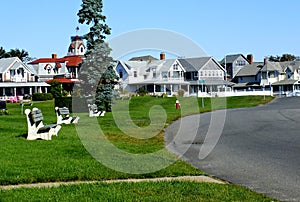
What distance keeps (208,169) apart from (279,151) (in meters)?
A: 3.81

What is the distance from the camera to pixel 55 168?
432 inches

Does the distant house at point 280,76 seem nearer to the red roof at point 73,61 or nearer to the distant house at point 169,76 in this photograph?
the distant house at point 169,76

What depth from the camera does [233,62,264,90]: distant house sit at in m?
115

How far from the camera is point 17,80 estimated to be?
8344cm

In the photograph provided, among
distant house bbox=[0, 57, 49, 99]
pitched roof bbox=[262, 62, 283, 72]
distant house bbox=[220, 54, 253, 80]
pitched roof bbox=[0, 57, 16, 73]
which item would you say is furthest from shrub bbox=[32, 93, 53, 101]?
distant house bbox=[220, 54, 253, 80]

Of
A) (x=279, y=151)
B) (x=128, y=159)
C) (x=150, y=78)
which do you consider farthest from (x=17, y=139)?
(x=150, y=78)

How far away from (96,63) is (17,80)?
4343 cm

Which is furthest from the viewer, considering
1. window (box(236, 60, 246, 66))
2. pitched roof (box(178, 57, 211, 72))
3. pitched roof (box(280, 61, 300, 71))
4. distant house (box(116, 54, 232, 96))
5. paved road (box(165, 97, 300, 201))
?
window (box(236, 60, 246, 66))

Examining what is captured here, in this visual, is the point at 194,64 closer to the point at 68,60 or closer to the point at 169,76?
the point at 169,76

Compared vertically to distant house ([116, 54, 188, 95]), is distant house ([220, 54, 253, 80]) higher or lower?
higher

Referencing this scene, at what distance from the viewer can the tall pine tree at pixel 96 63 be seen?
1674 inches

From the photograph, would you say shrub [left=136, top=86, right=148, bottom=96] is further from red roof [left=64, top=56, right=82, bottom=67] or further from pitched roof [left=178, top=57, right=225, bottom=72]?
pitched roof [left=178, top=57, right=225, bottom=72]

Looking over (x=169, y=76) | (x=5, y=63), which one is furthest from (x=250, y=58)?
(x=5, y=63)

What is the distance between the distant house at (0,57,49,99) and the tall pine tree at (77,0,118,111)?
3757 centimetres
